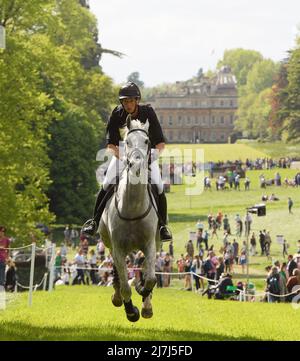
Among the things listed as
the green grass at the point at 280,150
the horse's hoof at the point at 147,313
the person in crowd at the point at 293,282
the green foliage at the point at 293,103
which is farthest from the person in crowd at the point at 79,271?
the green foliage at the point at 293,103

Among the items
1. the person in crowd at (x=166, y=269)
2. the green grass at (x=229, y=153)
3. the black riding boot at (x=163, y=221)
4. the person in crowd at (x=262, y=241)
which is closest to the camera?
the black riding boot at (x=163, y=221)

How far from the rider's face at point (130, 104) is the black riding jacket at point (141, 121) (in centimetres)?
15

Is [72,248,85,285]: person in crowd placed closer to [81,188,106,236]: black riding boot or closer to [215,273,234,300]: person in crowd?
[215,273,234,300]: person in crowd

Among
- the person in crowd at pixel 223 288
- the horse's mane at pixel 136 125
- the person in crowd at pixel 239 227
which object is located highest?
the horse's mane at pixel 136 125

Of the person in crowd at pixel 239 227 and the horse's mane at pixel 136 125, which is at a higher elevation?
the horse's mane at pixel 136 125

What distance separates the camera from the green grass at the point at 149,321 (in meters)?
15.0

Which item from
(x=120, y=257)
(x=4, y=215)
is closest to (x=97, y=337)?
(x=120, y=257)

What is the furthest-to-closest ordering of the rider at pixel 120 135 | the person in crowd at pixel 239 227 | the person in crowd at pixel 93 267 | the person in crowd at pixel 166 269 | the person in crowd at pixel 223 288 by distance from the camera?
the person in crowd at pixel 239 227 → the person in crowd at pixel 93 267 → the person in crowd at pixel 166 269 → the person in crowd at pixel 223 288 → the rider at pixel 120 135

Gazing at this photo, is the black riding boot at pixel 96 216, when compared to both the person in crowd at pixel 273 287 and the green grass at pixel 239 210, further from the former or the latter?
the green grass at pixel 239 210

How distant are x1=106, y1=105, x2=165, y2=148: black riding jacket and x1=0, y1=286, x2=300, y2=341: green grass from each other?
301 cm

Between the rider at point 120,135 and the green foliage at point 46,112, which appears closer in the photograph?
the rider at point 120,135

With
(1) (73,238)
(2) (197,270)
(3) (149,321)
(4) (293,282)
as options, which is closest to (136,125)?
(3) (149,321)

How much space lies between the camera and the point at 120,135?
14789 mm
